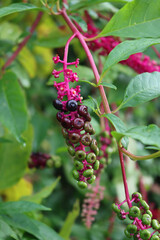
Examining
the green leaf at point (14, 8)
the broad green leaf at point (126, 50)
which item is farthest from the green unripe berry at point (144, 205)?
the green leaf at point (14, 8)

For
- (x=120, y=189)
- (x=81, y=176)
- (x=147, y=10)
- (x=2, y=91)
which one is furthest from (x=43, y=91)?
(x=81, y=176)

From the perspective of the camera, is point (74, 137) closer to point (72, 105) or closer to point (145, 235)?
point (72, 105)

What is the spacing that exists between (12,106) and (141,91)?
590 millimetres

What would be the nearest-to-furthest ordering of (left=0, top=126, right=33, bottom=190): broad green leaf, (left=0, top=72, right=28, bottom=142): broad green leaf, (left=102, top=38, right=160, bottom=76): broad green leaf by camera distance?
(left=102, top=38, right=160, bottom=76): broad green leaf, (left=0, top=72, right=28, bottom=142): broad green leaf, (left=0, top=126, right=33, bottom=190): broad green leaf

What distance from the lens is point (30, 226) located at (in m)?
1.00

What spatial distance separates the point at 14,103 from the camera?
125 centimetres

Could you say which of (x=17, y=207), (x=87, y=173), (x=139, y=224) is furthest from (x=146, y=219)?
(x=17, y=207)

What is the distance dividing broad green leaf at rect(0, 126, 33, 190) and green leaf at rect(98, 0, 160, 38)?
2.23 ft

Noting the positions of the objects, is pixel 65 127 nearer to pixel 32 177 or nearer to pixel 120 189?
pixel 120 189

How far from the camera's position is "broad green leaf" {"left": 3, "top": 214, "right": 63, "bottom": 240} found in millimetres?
983

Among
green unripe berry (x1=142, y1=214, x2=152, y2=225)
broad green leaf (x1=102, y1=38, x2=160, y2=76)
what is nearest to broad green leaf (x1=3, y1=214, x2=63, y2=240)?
green unripe berry (x1=142, y1=214, x2=152, y2=225)

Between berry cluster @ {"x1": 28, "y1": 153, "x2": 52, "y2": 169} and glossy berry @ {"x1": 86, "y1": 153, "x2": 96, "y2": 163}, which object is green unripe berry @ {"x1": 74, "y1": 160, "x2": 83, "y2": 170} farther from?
berry cluster @ {"x1": 28, "y1": 153, "x2": 52, "y2": 169}

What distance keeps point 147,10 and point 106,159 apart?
0.65 m

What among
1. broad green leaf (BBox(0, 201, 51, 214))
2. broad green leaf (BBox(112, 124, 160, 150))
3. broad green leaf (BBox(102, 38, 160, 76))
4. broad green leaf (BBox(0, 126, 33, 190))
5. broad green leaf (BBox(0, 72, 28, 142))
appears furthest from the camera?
broad green leaf (BBox(0, 126, 33, 190))
